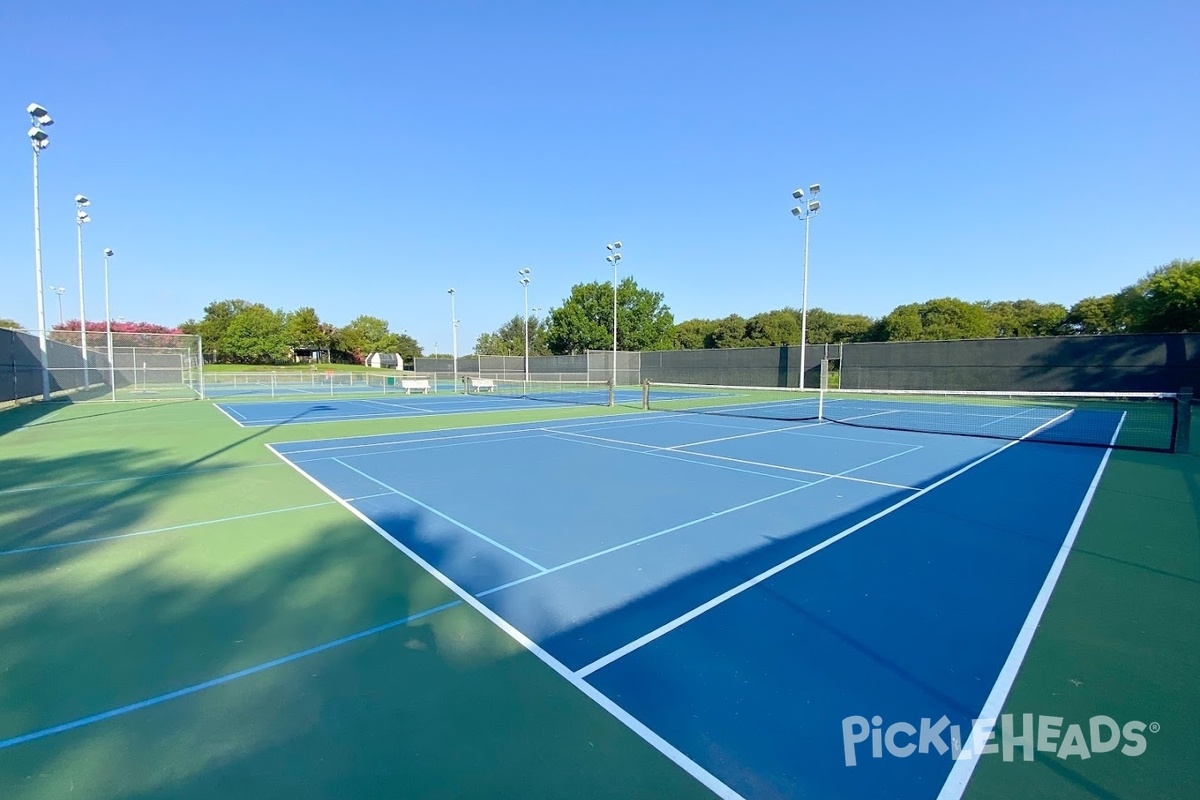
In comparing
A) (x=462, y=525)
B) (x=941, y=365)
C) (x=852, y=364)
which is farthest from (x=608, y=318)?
(x=462, y=525)

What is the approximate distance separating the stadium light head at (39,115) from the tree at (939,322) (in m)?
63.5

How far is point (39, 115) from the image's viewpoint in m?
18.8

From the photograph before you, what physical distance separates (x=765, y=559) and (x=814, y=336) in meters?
70.8

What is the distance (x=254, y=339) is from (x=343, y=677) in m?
81.8

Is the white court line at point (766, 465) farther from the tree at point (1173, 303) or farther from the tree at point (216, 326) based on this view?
the tree at point (216, 326)

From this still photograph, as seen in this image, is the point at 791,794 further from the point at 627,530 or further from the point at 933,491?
the point at 933,491

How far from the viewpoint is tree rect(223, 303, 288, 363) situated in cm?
7125

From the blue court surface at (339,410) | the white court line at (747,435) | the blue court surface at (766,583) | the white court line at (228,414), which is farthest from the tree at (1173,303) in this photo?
the white court line at (228,414)

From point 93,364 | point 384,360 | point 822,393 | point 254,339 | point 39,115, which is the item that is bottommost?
point 822,393

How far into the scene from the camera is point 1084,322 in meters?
60.8

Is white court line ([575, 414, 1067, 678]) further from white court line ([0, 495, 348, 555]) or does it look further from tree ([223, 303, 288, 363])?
tree ([223, 303, 288, 363])

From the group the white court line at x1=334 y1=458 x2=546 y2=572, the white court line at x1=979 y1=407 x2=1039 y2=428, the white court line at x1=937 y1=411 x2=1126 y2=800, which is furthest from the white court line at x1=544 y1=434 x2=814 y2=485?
the white court line at x1=979 y1=407 x2=1039 y2=428

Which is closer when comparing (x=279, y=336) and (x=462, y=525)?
(x=462, y=525)

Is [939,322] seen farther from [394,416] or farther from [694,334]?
[394,416]
